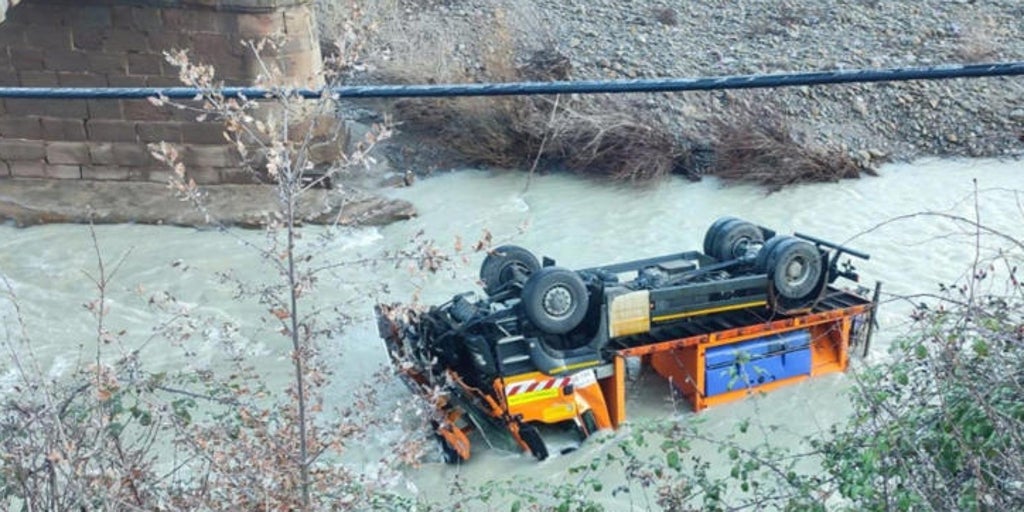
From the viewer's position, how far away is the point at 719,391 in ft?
29.3

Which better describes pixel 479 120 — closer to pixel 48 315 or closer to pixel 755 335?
pixel 48 315

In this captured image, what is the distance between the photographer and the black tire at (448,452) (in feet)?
28.0

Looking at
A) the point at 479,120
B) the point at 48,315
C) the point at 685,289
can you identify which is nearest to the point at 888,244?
the point at 685,289

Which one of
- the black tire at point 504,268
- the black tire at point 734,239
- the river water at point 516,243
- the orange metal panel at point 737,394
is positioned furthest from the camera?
the river water at point 516,243

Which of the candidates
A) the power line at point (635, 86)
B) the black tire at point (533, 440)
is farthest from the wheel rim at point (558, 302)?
the power line at point (635, 86)

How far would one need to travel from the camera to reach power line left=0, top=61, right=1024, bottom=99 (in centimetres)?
332

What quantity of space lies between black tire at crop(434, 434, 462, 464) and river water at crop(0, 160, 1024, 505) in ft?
0.24

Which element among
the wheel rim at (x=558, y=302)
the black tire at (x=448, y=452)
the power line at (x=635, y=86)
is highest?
the power line at (x=635, y=86)

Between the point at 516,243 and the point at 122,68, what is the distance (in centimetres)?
595

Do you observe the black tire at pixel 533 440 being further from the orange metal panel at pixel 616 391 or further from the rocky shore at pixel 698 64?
the rocky shore at pixel 698 64

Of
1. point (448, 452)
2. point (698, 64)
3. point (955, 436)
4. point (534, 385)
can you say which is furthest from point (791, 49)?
point (955, 436)

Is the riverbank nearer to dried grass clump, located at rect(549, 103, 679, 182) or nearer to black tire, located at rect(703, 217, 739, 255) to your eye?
dried grass clump, located at rect(549, 103, 679, 182)

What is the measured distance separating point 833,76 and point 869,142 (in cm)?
1372

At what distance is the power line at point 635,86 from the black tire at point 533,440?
4.67m
